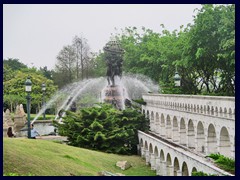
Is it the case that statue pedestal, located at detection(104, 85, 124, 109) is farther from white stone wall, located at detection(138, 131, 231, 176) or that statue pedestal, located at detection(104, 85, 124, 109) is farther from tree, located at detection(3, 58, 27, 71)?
tree, located at detection(3, 58, 27, 71)

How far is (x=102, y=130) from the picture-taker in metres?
25.2

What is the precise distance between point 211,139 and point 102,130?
250 inches

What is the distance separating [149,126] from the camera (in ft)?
102

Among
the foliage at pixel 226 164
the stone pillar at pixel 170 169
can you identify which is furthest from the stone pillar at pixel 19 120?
the foliage at pixel 226 164

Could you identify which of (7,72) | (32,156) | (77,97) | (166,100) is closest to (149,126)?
(166,100)

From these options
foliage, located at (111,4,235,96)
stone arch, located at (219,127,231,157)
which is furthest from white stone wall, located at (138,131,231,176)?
foliage, located at (111,4,235,96)

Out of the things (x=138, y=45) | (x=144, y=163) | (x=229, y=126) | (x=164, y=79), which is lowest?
(x=144, y=163)

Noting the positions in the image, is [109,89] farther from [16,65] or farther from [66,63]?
[16,65]

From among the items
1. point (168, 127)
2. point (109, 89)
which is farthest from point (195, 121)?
point (109, 89)

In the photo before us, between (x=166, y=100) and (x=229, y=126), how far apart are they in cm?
890

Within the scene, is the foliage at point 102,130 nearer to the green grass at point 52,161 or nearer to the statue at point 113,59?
the statue at point 113,59

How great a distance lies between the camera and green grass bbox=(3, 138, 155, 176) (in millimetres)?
15086

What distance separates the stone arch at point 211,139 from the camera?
23359 millimetres
